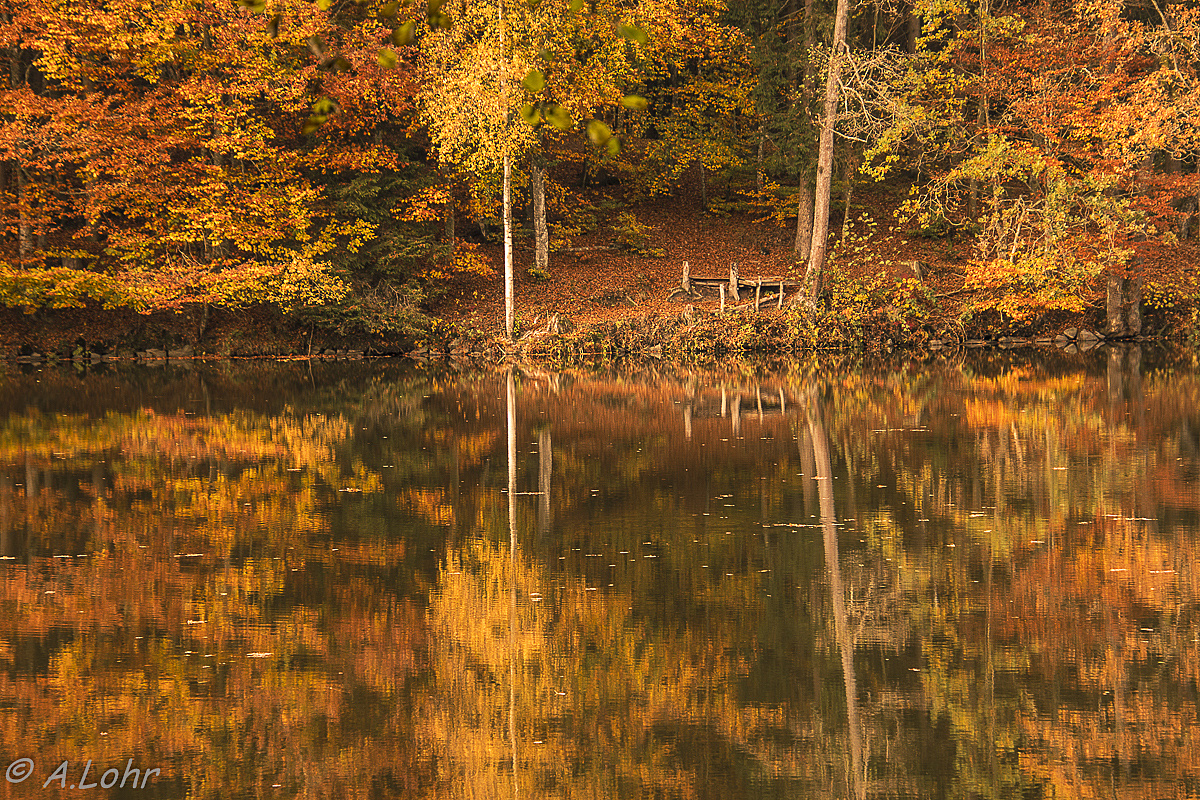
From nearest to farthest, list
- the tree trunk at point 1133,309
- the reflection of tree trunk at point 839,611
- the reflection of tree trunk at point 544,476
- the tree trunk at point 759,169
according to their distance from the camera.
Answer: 1. the reflection of tree trunk at point 839,611
2. the reflection of tree trunk at point 544,476
3. the tree trunk at point 1133,309
4. the tree trunk at point 759,169


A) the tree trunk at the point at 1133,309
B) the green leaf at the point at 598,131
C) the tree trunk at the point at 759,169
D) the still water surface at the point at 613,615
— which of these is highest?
the tree trunk at the point at 759,169

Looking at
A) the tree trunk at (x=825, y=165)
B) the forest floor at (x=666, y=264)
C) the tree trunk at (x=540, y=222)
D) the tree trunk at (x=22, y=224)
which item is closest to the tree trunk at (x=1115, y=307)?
the forest floor at (x=666, y=264)

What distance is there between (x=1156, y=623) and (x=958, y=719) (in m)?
2.04

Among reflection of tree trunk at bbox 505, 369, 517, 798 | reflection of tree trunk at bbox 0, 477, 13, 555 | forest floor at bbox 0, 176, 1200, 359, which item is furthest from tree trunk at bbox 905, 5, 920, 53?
reflection of tree trunk at bbox 0, 477, 13, 555

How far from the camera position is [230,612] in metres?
7.49

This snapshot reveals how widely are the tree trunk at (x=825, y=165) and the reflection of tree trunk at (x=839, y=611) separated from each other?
16.9 metres

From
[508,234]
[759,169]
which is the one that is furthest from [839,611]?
[759,169]

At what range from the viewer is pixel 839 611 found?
23.7 ft

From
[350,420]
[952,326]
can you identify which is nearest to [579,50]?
[952,326]

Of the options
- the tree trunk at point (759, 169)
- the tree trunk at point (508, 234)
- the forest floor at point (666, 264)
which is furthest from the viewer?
the tree trunk at point (759, 169)

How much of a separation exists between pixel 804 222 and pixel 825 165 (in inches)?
230

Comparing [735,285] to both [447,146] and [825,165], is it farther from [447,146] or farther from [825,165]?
[447,146]

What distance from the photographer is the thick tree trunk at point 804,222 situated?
36.0m

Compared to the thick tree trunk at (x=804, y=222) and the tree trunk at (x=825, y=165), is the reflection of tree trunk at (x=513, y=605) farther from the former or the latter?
Answer: the thick tree trunk at (x=804, y=222)
